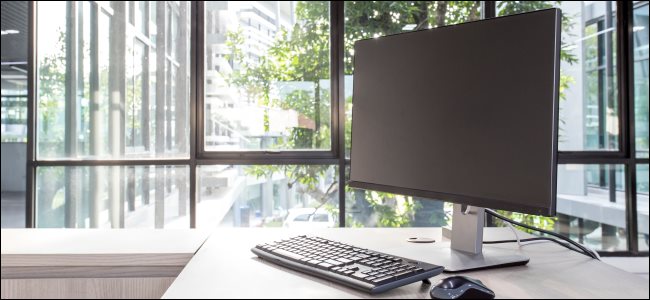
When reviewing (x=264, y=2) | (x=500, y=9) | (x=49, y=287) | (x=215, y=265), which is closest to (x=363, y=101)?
(x=215, y=265)

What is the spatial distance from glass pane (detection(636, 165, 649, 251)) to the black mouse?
6.83 feet

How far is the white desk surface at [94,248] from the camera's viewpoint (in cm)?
88

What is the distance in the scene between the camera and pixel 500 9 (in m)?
2.29

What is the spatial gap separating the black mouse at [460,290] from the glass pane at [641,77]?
2085 millimetres

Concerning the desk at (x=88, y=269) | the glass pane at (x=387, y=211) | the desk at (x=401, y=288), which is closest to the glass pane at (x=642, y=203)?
the glass pane at (x=387, y=211)

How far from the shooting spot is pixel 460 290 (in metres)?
0.63

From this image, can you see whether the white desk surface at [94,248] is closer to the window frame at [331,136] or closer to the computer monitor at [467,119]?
the computer monitor at [467,119]

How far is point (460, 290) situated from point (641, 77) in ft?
7.21

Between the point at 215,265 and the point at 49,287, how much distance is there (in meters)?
0.33

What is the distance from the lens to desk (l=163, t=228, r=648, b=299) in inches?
26.0

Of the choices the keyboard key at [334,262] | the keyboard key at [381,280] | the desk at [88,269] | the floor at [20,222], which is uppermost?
the keyboard key at [334,262]

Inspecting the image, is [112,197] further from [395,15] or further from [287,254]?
[287,254]

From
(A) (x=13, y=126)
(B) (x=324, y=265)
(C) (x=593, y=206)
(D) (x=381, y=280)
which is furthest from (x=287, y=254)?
(A) (x=13, y=126)

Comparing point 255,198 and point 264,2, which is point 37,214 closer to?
point 255,198
